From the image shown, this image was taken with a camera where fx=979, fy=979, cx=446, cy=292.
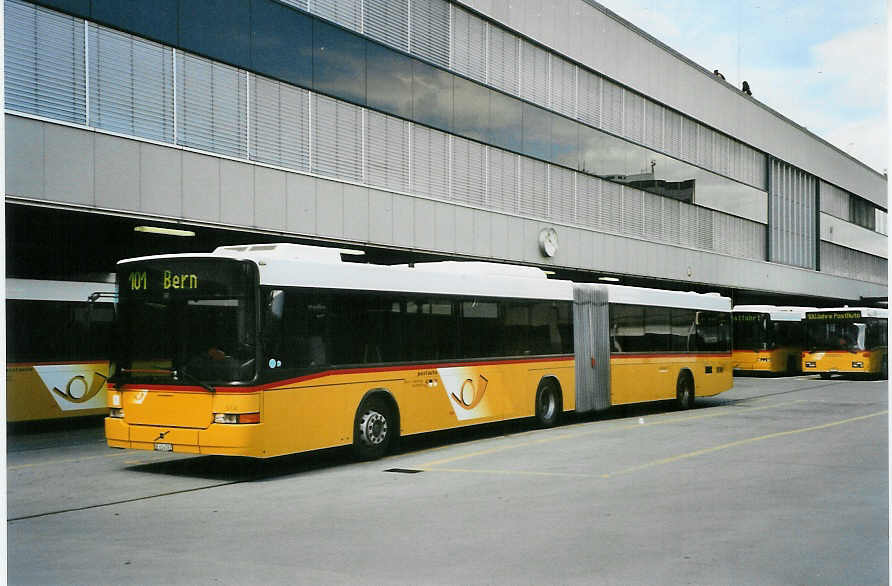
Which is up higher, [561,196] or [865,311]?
[561,196]

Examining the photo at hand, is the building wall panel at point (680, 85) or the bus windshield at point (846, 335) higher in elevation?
the building wall panel at point (680, 85)

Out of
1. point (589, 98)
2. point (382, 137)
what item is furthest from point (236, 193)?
point (589, 98)

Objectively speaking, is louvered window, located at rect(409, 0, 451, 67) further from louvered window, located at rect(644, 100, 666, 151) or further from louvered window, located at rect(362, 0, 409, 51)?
louvered window, located at rect(644, 100, 666, 151)

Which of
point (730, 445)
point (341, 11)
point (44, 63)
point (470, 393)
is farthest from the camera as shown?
point (341, 11)

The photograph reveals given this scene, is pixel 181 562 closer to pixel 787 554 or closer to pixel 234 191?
pixel 787 554

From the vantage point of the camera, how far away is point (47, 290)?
17.9m

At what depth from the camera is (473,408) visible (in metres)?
16.2

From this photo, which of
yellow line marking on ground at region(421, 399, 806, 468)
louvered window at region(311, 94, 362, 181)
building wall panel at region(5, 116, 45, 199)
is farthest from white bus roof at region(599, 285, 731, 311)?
building wall panel at region(5, 116, 45, 199)

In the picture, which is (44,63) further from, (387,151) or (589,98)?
(589,98)

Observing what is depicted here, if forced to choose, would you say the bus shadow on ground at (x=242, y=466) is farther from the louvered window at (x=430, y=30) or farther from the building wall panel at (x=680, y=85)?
the building wall panel at (x=680, y=85)

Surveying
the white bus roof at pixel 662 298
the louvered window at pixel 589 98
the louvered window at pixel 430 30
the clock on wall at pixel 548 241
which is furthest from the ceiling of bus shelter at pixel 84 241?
the louvered window at pixel 589 98

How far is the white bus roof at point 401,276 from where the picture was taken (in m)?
12.2

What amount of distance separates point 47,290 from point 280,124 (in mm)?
5554

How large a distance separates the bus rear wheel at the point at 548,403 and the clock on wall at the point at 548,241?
10.2m
